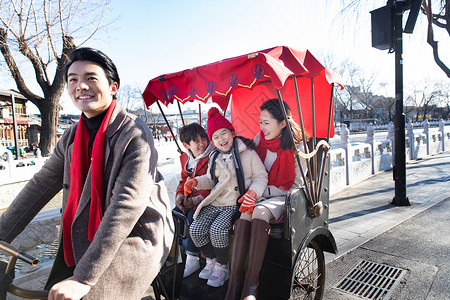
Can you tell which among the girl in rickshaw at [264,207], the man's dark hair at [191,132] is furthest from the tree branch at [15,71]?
the girl in rickshaw at [264,207]

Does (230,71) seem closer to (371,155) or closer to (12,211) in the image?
(12,211)

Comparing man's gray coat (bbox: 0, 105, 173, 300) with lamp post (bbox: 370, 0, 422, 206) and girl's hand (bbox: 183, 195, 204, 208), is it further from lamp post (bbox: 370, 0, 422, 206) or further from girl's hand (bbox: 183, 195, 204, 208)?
lamp post (bbox: 370, 0, 422, 206)

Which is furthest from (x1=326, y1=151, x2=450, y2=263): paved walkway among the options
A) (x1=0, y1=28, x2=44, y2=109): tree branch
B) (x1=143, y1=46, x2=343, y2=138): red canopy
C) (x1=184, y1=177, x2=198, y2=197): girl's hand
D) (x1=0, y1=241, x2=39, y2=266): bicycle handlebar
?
(x1=0, y1=28, x2=44, y2=109): tree branch

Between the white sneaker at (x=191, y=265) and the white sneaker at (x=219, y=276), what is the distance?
0.36m

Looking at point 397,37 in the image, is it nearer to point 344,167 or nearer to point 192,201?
point 344,167

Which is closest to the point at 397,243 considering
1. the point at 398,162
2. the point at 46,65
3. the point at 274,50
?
the point at 398,162

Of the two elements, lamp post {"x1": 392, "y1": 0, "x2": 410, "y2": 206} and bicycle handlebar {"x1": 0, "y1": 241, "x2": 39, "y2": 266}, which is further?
lamp post {"x1": 392, "y1": 0, "x2": 410, "y2": 206}

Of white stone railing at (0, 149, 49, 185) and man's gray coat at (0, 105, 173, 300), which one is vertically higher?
man's gray coat at (0, 105, 173, 300)

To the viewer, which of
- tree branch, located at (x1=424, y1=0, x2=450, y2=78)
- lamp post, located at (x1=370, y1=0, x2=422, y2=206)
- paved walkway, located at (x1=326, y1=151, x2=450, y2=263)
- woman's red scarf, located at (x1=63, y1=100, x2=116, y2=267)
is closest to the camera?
woman's red scarf, located at (x1=63, y1=100, x2=116, y2=267)

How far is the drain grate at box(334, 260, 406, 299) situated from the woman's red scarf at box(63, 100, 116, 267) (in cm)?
293

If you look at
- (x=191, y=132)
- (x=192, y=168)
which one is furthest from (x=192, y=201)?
(x=191, y=132)

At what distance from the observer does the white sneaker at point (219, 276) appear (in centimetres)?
273

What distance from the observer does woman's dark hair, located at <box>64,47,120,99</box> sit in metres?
1.49

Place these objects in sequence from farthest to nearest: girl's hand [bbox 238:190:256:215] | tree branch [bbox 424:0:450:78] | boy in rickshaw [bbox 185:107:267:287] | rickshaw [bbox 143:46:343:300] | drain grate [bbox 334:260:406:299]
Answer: tree branch [bbox 424:0:450:78] → drain grate [bbox 334:260:406:299] → boy in rickshaw [bbox 185:107:267:287] → girl's hand [bbox 238:190:256:215] → rickshaw [bbox 143:46:343:300]
